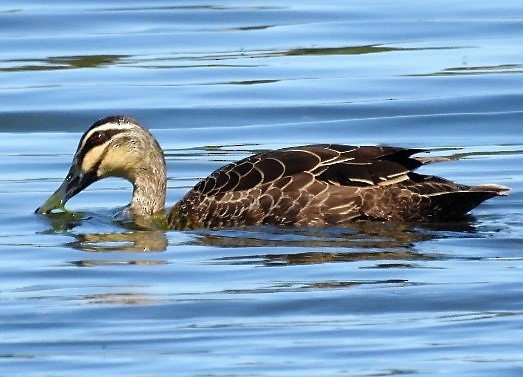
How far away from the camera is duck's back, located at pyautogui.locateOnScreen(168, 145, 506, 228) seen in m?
13.5

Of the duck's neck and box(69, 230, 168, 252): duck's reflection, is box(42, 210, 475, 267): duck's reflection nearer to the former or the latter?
box(69, 230, 168, 252): duck's reflection

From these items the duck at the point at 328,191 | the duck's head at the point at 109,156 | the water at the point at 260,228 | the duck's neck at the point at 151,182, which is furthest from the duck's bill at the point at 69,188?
the duck at the point at 328,191

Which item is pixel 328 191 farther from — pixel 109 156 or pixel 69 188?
pixel 69 188

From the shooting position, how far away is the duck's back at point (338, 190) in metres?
13.5

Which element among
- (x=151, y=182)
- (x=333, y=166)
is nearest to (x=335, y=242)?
(x=333, y=166)

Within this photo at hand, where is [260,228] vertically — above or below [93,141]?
below

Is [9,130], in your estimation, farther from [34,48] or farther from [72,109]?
[34,48]

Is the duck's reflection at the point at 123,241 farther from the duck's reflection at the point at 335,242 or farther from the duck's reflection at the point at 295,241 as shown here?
the duck's reflection at the point at 335,242

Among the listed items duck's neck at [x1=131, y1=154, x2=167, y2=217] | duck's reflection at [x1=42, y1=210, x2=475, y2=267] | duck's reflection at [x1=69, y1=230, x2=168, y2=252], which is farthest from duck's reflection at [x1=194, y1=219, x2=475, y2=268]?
duck's neck at [x1=131, y1=154, x2=167, y2=217]

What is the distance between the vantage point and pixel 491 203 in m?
14.8

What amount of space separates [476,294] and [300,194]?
9.18ft

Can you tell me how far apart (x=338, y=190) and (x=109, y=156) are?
85.7 inches

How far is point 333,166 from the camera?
44.7ft

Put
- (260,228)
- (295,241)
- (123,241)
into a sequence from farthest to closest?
1. (123,241)
2. (260,228)
3. (295,241)
